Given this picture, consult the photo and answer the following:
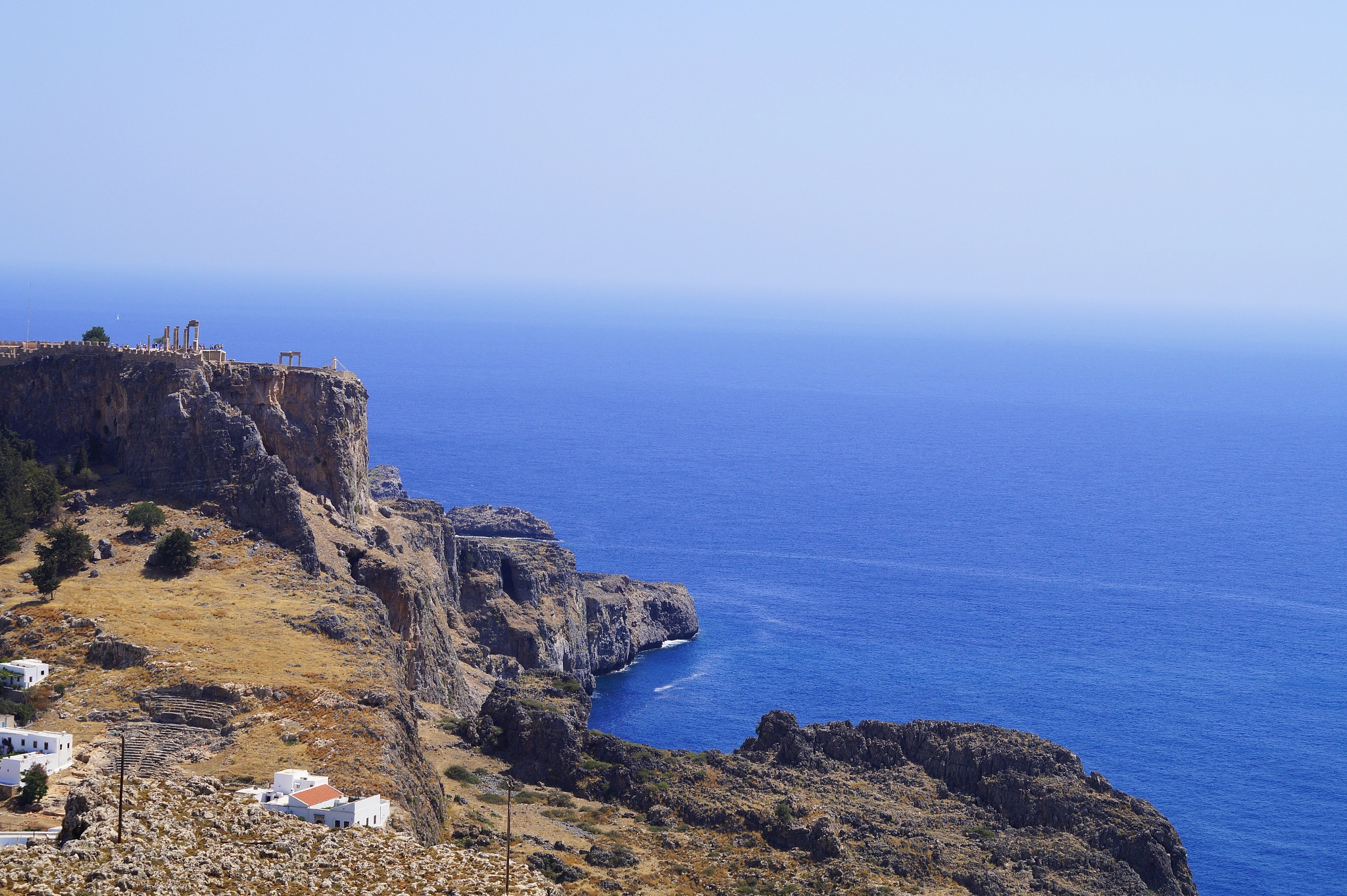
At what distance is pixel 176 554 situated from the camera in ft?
276

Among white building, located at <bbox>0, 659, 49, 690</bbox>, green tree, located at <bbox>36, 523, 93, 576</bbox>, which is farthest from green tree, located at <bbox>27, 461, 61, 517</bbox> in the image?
white building, located at <bbox>0, 659, 49, 690</bbox>

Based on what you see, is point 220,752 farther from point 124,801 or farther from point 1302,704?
point 1302,704

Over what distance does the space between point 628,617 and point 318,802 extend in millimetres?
78646

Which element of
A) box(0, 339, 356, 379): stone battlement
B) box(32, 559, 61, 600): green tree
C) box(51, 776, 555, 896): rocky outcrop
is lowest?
box(51, 776, 555, 896): rocky outcrop

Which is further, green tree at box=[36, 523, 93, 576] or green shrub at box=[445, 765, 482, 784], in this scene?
green tree at box=[36, 523, 93, 576]

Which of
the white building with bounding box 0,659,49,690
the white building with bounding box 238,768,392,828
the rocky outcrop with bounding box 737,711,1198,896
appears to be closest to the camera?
the white building with bounding box 238,768,392,828

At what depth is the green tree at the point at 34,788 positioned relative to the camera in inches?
2261

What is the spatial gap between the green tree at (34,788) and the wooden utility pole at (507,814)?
17.9m

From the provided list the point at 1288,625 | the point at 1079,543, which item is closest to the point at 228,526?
the point at 1288,625

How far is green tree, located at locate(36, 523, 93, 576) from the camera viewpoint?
81750mm

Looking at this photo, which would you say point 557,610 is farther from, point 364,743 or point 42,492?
point 364,743

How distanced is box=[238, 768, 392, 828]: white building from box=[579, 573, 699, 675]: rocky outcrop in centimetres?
7070

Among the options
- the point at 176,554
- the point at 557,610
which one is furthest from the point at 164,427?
the point at 557,610

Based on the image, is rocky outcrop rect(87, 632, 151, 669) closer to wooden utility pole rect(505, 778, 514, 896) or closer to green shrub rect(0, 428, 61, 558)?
green shrub rect(0, 428, 61, 558)
